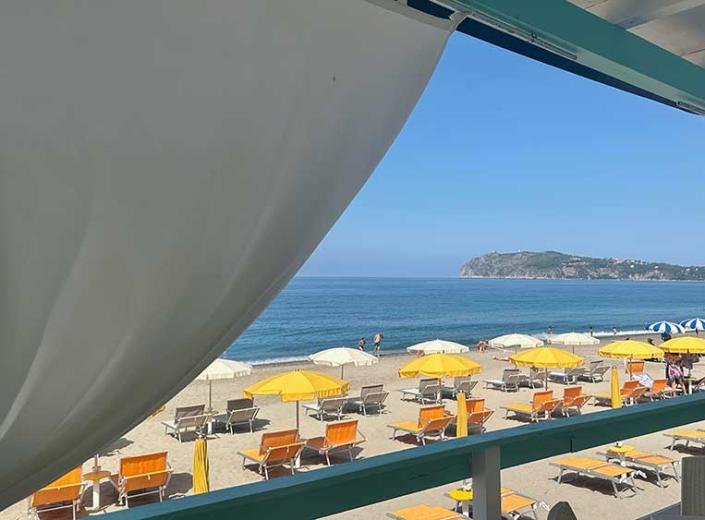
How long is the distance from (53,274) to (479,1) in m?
1.08

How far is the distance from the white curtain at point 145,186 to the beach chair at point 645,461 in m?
5.89

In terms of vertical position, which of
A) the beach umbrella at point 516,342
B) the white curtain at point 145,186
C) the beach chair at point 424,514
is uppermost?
the white curtain at point 145,186

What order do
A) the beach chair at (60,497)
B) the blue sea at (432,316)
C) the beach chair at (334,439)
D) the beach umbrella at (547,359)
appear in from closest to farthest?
the beach chair at (60,497), the beach chair at (334,439), the beach umbrella at (547,359), the blue sea at (432,316)

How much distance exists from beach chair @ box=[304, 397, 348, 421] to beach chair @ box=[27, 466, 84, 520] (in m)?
5.05

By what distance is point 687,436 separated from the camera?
645 centimetres

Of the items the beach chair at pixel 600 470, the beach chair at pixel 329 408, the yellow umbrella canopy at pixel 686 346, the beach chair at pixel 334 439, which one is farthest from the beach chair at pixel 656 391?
the beach chair at pixel 334 439

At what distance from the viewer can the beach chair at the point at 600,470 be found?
548 cm

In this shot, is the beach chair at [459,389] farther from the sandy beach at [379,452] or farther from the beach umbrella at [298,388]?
the beach umbrella at [298,388]

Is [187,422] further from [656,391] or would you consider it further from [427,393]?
[656,391]

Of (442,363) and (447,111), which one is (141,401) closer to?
(442,363)

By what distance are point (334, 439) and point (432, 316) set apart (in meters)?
30.0

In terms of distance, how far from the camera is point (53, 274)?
2.94 feet

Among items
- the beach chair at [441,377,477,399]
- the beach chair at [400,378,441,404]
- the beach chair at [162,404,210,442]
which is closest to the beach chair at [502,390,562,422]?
the beach chair at [441,377,477,399]

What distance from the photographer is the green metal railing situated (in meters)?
1.13
